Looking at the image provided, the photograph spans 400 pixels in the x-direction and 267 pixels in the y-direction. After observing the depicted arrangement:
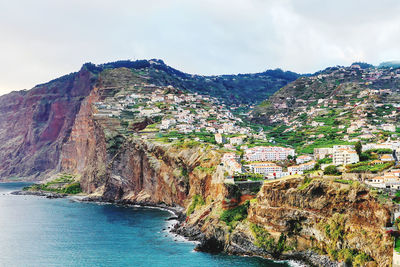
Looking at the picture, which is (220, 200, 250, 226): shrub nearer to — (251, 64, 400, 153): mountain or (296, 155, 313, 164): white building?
(296, 155, 313, 164): white building

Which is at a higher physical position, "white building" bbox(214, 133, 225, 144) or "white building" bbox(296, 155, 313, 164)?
"white building" bbox(214, 133, 225, 144)

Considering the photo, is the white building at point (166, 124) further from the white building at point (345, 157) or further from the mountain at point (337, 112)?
the white building at point (345, 157)

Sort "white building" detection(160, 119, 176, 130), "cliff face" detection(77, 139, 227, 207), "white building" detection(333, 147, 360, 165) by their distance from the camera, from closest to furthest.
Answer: "white building" detection(333, 147, 360, 165) → "cliff face" detection(77, 139, 227, 207) → "white building" detection(160, 119, 176, 130)

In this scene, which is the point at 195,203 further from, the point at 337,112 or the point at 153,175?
the point at 337,112

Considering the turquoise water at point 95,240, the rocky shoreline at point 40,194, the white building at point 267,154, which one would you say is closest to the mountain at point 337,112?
the white building at point 267,154

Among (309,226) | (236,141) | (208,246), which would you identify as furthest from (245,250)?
(236,141)

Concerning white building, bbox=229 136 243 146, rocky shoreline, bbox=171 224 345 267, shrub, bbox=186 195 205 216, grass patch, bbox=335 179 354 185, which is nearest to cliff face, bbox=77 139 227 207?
shrub, bbox=186 195 205 216

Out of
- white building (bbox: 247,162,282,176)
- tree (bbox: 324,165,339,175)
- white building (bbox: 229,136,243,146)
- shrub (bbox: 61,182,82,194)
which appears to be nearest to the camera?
tree (bbox: 324,165,339,175)

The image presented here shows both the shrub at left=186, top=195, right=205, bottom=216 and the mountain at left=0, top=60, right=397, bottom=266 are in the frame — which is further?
the shrub at left=186, top=195, right=205, bottom=216

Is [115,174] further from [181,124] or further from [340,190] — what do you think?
[340,190]
